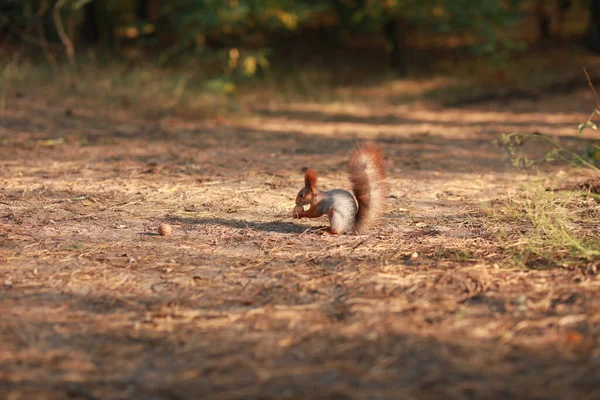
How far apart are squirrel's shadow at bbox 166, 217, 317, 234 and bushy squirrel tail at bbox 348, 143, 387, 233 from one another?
41 centimetres

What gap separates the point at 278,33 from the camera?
18125 mm

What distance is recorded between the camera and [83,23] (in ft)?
48.0

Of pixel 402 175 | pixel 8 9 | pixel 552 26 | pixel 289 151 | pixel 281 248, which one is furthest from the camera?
pixel 552 26

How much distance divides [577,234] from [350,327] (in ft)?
6.12

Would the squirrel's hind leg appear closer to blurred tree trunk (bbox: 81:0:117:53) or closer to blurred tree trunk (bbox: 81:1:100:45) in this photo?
blurred tree trunk (bbox: 81:0:117:53)

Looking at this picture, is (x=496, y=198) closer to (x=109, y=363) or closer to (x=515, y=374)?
(x=515, y=374)

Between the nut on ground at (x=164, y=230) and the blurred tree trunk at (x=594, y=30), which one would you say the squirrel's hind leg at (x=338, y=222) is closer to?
the nut on ground at (x=164, y=230)

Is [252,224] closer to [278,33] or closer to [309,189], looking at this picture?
[309,189]

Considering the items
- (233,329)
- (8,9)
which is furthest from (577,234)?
(8,9)

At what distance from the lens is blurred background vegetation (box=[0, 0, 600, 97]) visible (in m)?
11.3

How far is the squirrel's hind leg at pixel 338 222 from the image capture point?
441cm

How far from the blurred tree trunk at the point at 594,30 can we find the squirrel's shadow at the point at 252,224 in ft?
38.5

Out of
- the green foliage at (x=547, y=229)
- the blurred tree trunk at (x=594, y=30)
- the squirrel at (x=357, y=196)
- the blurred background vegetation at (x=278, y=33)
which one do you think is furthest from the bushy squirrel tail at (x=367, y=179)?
the blurred tree trunk at (x=594, y=30)

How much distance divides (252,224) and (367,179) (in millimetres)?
816
